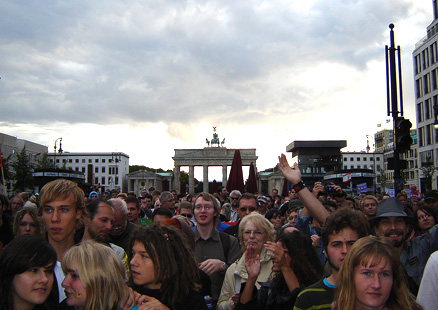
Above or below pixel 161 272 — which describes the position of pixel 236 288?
below

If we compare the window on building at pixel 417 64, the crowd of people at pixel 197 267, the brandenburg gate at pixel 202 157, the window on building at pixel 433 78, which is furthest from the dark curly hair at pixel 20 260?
the brandenburg gate at pixel 202 157

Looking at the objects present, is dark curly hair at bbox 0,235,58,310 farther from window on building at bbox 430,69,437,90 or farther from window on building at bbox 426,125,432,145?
window on building at bbox 426,125,432,145

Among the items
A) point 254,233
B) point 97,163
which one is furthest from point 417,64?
point 97,163

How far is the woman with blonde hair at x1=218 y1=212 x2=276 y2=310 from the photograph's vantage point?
14.8 feet

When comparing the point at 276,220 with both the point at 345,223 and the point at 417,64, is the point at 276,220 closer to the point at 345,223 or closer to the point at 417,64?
the point at 345,223

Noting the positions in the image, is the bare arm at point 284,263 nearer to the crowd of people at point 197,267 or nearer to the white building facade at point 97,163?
the crowd of people at point 197,267

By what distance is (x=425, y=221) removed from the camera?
704cm

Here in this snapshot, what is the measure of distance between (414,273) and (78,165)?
12815 centimetres

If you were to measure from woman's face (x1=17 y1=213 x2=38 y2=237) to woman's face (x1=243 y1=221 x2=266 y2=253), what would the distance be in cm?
291

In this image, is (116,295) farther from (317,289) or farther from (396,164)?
(396,164)

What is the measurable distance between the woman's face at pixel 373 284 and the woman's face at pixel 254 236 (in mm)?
1966

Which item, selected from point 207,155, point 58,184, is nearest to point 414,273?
point 58,184

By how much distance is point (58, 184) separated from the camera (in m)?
4.39

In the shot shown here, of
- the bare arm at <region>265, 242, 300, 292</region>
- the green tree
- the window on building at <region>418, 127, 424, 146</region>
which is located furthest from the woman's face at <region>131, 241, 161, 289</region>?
the window on building at <region>418, 127, 424, 146</region>
